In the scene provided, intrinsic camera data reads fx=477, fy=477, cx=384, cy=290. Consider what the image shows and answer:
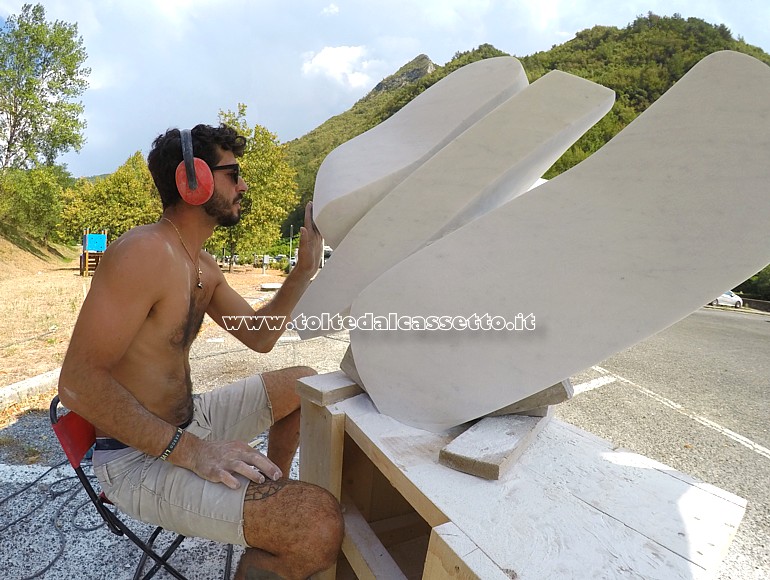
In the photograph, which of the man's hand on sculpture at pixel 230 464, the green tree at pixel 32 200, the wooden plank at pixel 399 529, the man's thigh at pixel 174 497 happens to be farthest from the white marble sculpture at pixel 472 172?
the green tree at pixel 32 200

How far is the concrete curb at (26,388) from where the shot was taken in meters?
3.46

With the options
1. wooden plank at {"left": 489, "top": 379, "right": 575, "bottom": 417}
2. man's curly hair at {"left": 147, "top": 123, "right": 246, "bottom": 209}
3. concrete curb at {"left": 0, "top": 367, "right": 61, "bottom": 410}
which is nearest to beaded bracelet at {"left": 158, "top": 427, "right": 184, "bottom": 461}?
man's curly hair at {"left": 147, "top": 123, "right": 246, "bottom": 209}

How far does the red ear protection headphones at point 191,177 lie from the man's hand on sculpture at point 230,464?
80cm

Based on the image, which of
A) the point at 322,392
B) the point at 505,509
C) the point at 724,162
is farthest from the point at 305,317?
the point at 724,162

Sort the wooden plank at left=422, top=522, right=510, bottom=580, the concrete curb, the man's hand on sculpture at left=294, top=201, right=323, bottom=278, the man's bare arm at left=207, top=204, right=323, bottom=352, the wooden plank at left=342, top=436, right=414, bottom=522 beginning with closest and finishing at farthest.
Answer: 1. the wooden plank at left=422, top=522, right=510, bottom=580
2. the wooden plank at left=342, top=436, right=414, bottom=522
3. the man's hand on sculpture at left=294, top=201, right=323, bottom=278
4. the man's bare arm at left=207, top=204, right=323, bottom=352
5. the concrete curb

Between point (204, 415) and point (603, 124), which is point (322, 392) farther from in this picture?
point (603, 124)

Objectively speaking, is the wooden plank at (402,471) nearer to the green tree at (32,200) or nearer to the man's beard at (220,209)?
the man's beard at (220,209)

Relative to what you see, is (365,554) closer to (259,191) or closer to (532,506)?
(532,506)

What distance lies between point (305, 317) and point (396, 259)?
0.45 m

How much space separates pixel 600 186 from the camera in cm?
125

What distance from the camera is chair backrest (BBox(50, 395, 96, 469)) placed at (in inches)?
55.3

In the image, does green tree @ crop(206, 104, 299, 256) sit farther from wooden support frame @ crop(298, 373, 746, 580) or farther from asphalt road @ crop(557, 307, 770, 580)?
wooden support frame @ crop(298, 373, 746, 580)

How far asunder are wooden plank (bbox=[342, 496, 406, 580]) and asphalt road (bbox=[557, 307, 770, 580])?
3.22ft

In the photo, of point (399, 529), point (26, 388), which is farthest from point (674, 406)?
point (26, 388)
